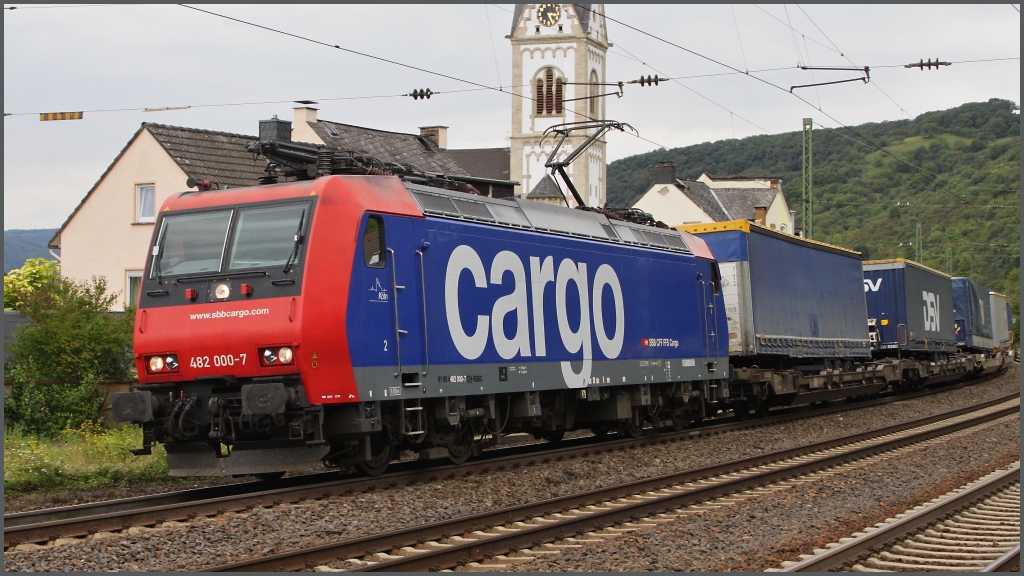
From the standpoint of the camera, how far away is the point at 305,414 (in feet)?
38.5

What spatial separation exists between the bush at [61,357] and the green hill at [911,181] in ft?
182

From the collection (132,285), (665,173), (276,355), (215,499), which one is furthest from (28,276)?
(665,173)

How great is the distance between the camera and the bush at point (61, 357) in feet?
63.3

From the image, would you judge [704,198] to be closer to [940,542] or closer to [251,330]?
[251,330]

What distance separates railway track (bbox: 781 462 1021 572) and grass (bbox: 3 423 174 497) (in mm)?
8401

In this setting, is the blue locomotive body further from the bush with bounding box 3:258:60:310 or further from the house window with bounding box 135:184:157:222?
the house window with bounding box 135:184:157:222

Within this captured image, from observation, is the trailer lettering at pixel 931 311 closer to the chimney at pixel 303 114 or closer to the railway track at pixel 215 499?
the railway track at pixel 215 499

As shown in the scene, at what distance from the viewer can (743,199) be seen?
77.6m

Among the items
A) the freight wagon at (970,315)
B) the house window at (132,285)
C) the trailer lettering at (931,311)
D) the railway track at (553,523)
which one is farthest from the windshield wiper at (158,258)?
the freight wagon at (970,315)

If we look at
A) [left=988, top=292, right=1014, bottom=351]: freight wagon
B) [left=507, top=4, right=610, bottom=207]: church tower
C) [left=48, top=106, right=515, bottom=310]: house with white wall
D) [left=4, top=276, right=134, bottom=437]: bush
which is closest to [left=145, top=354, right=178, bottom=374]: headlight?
[left=4, top=276, right=134, bottom=437]: bush

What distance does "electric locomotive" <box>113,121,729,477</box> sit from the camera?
11.9m

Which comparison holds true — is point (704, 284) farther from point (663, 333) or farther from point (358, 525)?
point (358, 525)

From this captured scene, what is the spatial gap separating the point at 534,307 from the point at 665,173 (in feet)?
193

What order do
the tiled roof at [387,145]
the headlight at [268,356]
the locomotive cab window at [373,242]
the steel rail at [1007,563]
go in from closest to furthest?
1. the steel rail at [1007,563]
2. the headlight at [268,356]
3. the locomotive cab window at [373,242]
4. the tiled roof at [387,145]
